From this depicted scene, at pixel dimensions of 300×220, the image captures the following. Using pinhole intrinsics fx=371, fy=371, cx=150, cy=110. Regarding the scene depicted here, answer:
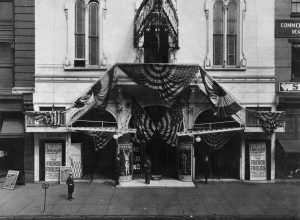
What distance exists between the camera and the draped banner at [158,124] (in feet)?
70.0

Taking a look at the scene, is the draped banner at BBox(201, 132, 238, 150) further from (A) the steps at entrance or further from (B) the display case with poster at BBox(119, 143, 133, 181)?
(B) the display case with poster at BBox(119, 143, 133, 181)

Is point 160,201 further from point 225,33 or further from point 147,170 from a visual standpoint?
point 225,33

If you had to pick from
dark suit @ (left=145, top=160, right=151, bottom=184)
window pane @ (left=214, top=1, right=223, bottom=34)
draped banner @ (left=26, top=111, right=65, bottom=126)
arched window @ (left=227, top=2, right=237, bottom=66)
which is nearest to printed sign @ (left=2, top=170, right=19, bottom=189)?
draped banner @ (left=26, top=111, right=65, bottom=126)

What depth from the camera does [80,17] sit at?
22.3 metres

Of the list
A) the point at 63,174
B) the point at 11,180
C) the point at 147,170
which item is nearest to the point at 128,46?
the point at 147,170

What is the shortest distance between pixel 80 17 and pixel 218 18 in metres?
8.33

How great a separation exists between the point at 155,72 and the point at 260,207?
8681mm

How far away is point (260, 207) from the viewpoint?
1669cm

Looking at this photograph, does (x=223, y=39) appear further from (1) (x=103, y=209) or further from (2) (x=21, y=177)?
(2) (x=21, y=177)

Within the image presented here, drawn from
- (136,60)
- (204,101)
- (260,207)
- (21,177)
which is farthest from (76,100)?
(260,207)

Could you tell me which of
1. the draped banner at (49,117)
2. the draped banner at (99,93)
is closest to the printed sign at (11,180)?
the draped banner at (49,117)

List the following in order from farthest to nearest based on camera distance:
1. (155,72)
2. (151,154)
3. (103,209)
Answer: (151,154) < (155,72) < (103,209)

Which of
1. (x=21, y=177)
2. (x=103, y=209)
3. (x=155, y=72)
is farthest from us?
(x=21, y=177)

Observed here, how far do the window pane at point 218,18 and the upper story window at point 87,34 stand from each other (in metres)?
7.07
